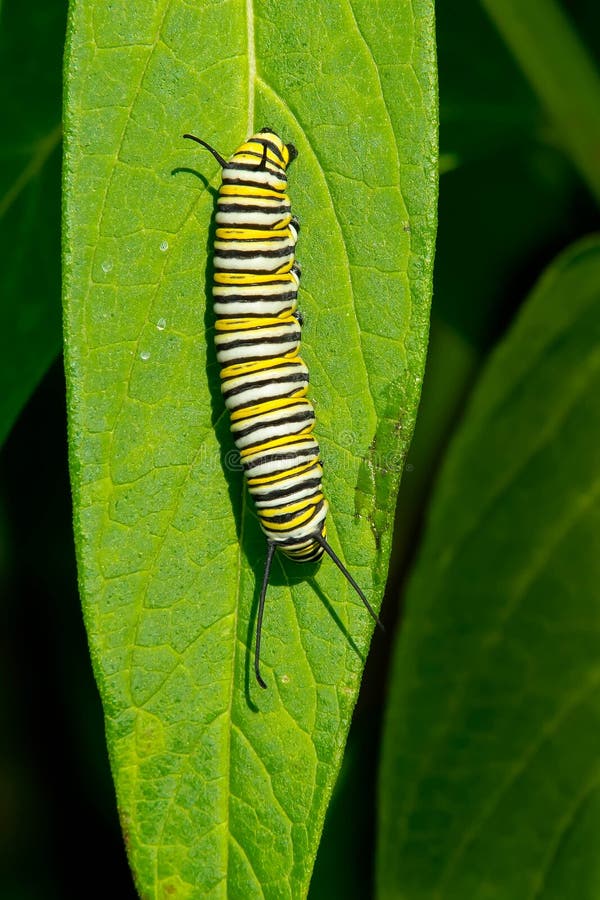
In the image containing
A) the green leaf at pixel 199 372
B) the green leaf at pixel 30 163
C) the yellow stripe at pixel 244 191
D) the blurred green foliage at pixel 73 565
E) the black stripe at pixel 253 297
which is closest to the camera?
the green leaf at pixel 199 372

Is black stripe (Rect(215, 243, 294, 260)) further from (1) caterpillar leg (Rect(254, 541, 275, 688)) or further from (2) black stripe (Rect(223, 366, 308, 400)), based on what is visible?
(1) caterpillar leg (Rect(254, 541, 275, 688))

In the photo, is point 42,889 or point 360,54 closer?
point 360,54

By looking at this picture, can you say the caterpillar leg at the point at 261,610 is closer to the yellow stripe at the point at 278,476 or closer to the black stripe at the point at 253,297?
the yellow stripe at the point at 278,476

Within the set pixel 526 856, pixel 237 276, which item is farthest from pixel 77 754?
pixel 237 276

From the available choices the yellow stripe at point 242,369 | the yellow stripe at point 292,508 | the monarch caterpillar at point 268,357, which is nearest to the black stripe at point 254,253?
the monarch caterpillar at point 268,357

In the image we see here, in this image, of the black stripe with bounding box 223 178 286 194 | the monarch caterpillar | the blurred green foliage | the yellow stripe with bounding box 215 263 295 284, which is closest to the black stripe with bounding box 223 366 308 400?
the monarch caterpillar

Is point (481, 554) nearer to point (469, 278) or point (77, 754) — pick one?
point (469, 278)
